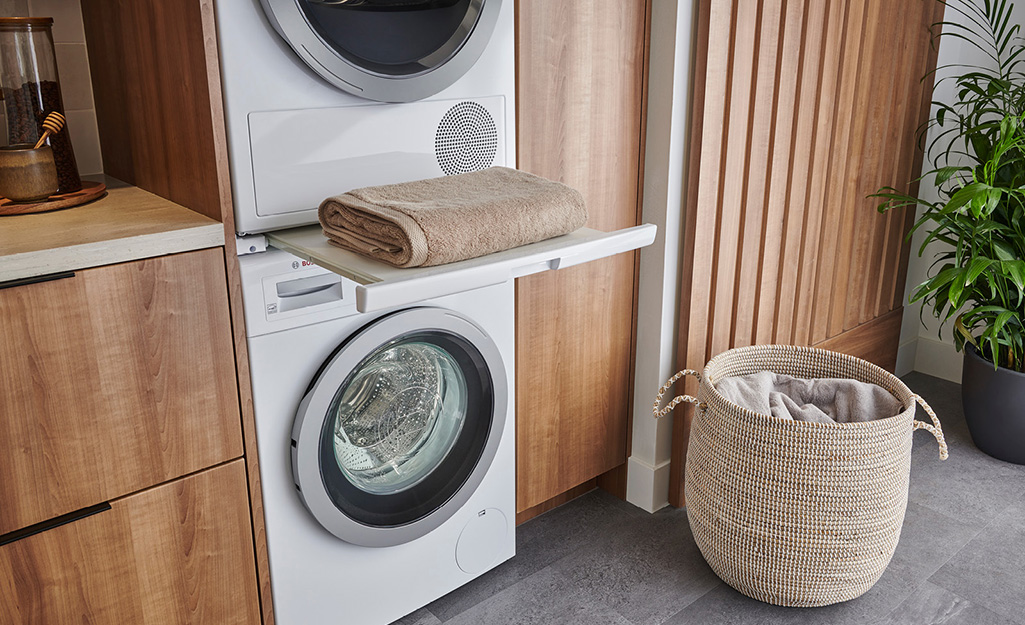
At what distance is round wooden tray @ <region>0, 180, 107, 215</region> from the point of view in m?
1.39

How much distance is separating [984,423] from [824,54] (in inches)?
45.8

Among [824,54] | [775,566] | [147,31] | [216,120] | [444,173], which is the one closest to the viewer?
[216,120]

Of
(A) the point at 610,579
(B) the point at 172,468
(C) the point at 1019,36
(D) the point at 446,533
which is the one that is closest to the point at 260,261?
(B) the point at 172,468

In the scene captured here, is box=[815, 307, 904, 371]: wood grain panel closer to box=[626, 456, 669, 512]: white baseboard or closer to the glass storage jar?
box=[626, 456, 669, 512]: white baseboard

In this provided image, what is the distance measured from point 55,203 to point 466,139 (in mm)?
724

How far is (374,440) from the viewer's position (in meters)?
1.63

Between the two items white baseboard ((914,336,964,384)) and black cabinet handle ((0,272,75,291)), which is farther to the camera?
white baseboard ((914,336,964,384))

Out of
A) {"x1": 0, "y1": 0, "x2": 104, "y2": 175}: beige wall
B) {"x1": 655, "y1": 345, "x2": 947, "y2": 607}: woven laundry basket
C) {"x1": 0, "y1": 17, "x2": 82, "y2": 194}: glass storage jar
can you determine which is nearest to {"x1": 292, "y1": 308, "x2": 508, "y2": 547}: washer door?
{"x1": 655, "y1": 345, "x2": 947, "y2": 607}: woven laundry basket

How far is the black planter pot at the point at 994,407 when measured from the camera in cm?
231

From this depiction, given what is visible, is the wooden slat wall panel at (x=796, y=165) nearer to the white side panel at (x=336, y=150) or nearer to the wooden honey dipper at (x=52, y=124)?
the white side panel at (x=336, y=150)

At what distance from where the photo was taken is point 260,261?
137 cm

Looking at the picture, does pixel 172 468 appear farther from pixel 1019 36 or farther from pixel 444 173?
pixel 1019 36

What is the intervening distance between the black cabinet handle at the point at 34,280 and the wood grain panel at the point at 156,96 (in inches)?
9.6

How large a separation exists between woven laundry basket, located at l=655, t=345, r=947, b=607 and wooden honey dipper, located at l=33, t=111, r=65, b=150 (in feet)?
4.42
